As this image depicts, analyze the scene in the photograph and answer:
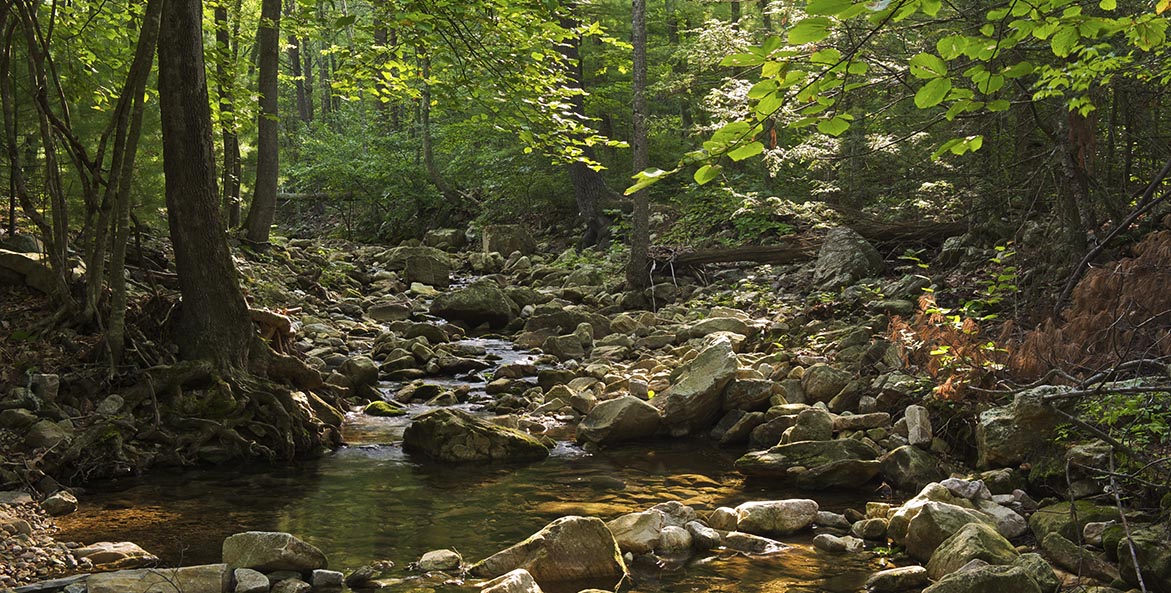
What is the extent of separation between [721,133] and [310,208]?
91.9ft

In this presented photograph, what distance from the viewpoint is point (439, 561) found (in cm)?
478

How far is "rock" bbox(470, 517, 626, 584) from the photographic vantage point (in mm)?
Answer: 4617

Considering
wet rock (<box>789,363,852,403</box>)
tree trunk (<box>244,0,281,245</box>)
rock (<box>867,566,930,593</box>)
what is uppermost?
tree trunk (<box>244,0,281,245</box>)

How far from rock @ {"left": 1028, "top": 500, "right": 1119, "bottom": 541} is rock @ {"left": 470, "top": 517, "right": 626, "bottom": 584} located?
2.50m

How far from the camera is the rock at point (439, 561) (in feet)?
15.5

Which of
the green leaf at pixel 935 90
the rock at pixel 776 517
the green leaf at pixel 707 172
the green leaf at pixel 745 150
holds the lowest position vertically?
the rock at pixel 776 517

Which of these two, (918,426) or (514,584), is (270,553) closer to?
(514,584)

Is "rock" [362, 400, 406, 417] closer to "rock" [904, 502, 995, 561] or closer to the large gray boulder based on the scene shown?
the large gray boulder

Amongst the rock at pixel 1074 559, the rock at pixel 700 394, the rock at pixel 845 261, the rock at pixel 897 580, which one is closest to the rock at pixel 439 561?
the rock at pixel 897 580

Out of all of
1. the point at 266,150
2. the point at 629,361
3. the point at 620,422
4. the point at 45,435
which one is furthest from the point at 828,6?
the point at 266,150

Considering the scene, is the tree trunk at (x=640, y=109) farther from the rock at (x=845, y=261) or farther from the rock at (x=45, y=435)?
the rock at (x=45, y=435)

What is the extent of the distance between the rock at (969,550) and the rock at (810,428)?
93.3 inches

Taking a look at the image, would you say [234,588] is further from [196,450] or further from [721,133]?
[721,133]

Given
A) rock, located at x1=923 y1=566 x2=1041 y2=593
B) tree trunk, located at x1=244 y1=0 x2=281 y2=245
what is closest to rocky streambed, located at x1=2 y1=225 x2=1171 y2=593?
rock, located at x1=923 y1=566 x2=1041 y2=593
